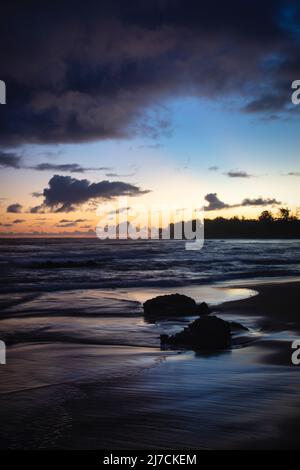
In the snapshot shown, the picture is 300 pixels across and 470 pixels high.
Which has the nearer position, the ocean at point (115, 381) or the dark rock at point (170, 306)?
the ocean at point (115, 381)

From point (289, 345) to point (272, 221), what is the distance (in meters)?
133

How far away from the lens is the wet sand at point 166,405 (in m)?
3.50

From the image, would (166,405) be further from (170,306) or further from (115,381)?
(170,306)

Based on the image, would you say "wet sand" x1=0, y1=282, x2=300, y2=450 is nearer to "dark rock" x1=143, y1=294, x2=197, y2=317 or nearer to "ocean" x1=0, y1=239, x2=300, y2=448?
"ocean" x1=0, y1=239, x2=300, y2=448

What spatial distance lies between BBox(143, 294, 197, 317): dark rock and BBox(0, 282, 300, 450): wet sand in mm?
3730

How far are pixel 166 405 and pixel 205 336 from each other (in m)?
2.79

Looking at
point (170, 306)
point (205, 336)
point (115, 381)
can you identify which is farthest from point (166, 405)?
point (170, 306)

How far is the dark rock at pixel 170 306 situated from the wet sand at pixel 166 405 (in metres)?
3.73

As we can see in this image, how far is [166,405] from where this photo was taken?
4.23 meters

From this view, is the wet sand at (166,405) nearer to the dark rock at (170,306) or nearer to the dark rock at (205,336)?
the dark rock at (205,336)

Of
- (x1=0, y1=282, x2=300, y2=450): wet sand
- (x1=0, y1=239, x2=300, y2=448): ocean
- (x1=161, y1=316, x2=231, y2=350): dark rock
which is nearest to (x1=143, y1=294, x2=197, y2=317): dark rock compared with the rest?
(x1=0, y1=239, x2=300, y2=448): ocean

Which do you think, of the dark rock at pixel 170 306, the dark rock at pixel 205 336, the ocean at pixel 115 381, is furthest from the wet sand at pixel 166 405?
the dark rock at pixel 170 306

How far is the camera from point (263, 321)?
31.2 feet

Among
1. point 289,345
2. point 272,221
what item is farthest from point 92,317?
point 272,221
